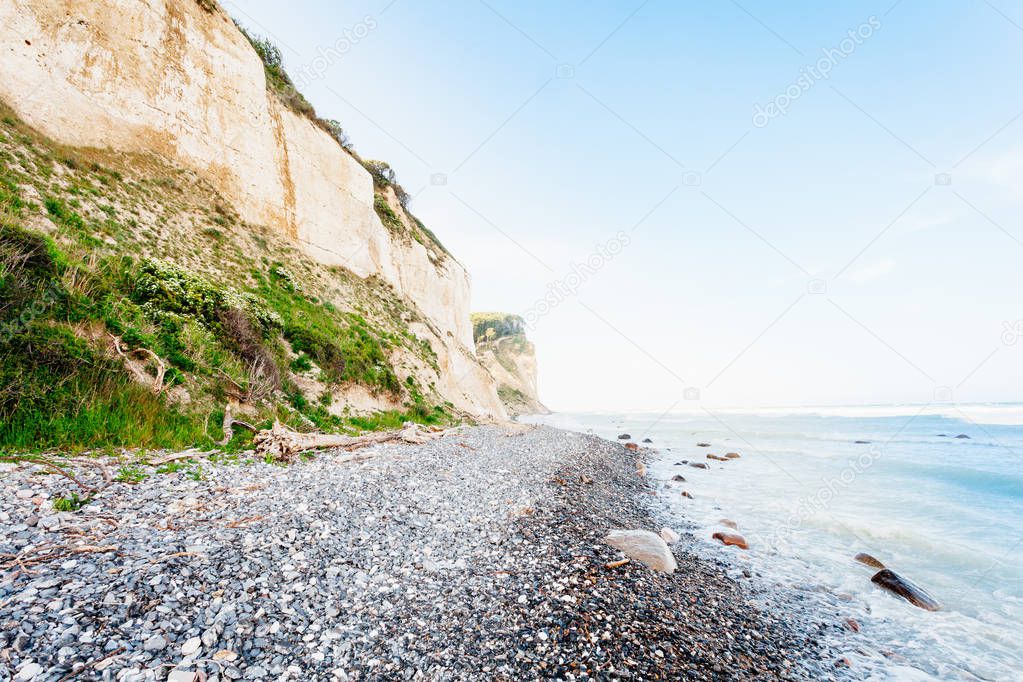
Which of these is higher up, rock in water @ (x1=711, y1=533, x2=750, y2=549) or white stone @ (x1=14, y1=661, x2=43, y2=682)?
white stone @ (x1=14, y1=661, x2=43, y2=682)

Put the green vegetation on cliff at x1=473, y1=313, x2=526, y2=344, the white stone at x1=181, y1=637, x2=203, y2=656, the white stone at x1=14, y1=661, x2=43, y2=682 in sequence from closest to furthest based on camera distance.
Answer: the white stone at x1=14, y1=661, x2=43, y2=682, the white stone at x1=181, y1=637, x2=203, y2=656, the green vegetation on cliff at x1=473, y1=313, x2=526, y2=344

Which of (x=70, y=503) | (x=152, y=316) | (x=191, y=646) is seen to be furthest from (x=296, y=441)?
(x=191, y=646)

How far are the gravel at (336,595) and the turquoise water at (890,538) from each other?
1.74 meters

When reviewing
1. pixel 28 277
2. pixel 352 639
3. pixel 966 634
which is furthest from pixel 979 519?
pixel 28 277

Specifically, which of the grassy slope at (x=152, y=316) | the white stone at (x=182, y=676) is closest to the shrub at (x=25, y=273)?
the grassy slope at (x=152, y=316)

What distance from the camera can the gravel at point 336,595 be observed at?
10.7 feet

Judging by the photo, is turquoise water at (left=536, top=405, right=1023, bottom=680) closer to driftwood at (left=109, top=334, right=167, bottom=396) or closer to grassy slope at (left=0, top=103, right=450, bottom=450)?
grassy slope at (left=0, top=103, right=450, bottom=450)

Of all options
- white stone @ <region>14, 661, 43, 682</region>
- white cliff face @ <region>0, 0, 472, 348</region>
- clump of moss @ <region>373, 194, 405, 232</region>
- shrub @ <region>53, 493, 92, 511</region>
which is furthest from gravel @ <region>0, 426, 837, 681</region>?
clump of moss @ <region>373, 194, 405, 232</region>

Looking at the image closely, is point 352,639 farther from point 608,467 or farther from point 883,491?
point 883,491

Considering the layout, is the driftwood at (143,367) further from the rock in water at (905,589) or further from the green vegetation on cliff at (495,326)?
the green vegetation on cliff at (495,326)

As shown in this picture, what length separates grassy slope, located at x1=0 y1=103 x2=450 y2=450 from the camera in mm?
7305

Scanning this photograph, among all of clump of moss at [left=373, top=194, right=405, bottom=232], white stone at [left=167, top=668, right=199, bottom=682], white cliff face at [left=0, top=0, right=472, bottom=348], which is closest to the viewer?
white stone at [left=167, top=668, right=199, bottom=682]

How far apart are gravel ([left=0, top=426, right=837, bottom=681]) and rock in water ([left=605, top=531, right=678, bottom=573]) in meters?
0.30

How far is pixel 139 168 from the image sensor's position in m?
17.8
